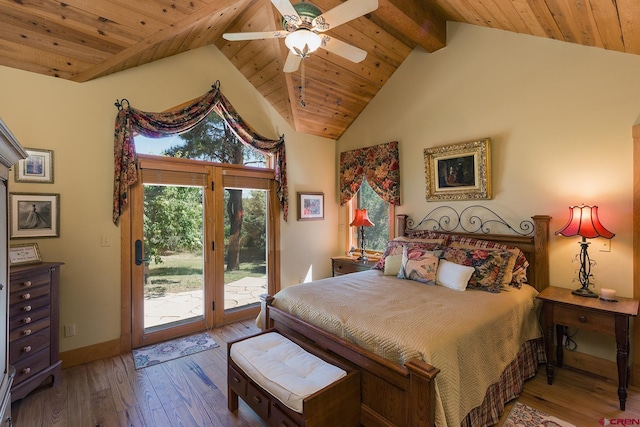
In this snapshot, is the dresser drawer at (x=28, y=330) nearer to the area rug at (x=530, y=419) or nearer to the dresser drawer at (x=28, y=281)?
the dresser drawer at (x=28, y=281)

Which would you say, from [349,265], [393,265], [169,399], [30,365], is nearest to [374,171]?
[349,265]

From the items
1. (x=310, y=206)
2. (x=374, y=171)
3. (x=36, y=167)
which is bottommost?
(x=310, y=206)

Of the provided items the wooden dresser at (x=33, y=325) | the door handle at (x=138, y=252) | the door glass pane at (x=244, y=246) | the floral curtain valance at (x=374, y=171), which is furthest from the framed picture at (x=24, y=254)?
the floral curtain valance at (x=374, y=171)

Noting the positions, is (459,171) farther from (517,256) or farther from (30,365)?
(30,365)

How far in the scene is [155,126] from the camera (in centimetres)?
321

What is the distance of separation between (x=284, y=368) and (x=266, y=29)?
325 centimetres

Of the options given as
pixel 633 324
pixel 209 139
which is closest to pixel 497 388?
pixel 633 324

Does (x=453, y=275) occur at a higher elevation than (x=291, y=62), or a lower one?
lower

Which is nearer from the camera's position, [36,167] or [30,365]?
[30,365]

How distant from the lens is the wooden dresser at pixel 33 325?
7.32 ft

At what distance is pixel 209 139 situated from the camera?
3.79 m

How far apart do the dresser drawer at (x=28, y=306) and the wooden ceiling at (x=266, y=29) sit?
1.96m

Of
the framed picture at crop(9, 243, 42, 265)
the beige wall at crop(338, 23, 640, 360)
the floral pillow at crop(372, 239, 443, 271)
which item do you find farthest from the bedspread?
the framed picture at crop(9, 243, 42, 265)

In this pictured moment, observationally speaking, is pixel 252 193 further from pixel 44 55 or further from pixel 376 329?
pixel 376 329
